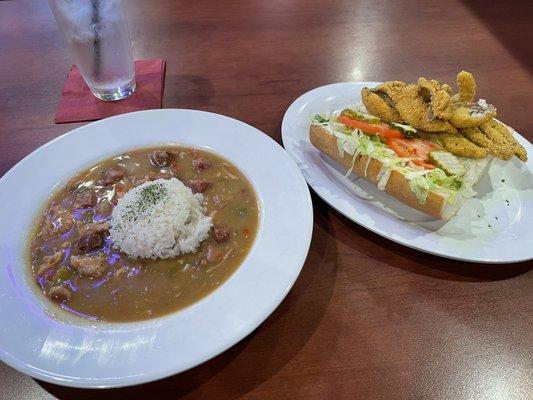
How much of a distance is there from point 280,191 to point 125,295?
735mm

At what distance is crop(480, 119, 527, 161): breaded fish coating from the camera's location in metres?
2.01

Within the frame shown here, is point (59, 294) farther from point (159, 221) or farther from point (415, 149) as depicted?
point (415, 149)

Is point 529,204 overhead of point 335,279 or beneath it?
overhead

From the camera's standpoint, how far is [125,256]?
165cm

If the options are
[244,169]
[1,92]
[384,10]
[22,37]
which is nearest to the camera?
[244,169]

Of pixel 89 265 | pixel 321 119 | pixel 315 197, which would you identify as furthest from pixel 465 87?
pixel 89 265

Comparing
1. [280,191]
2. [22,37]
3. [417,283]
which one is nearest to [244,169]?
[280,191]

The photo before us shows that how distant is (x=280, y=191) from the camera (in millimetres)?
1721

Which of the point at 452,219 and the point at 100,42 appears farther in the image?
the point at 100,42

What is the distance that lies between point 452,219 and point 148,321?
1402mm

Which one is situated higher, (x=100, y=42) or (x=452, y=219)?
(x=100, y=42)

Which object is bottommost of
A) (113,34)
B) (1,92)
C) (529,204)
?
(1,92)

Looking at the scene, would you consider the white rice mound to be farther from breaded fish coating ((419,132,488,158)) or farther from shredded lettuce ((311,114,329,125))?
breaded fish coating ((419,132,488,158))

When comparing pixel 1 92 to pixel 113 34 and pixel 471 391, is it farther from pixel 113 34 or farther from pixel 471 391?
pixel 471 391
